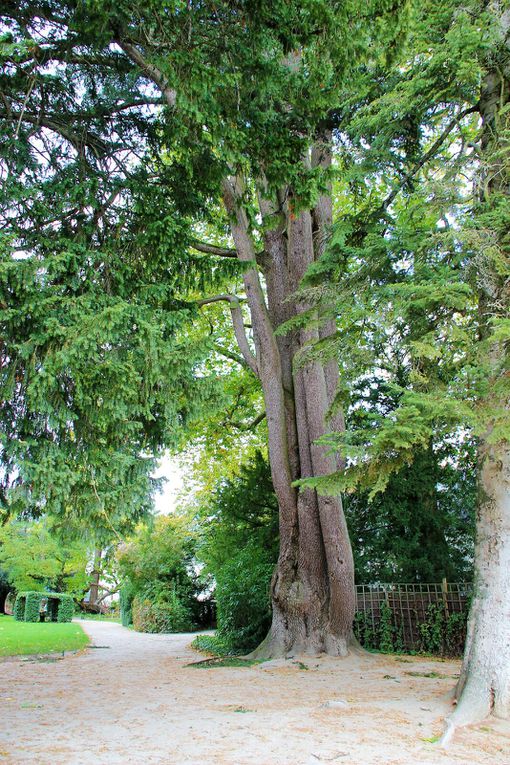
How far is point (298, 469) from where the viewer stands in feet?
32.9

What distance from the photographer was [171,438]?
7277 mm

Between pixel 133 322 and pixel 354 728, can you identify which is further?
pixel 133 322

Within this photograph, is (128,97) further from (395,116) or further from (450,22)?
(450,22)

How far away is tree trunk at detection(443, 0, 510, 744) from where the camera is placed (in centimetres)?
495

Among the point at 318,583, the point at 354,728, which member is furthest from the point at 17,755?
the point at 318,583

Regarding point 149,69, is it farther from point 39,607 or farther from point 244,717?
point 39,607

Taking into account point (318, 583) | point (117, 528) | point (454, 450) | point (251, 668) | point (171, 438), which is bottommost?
point (251, 668)

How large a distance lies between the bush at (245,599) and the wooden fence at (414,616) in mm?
1866

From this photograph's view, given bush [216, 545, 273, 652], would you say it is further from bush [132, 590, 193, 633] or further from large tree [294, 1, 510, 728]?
bush [132, 590, 193, 633]

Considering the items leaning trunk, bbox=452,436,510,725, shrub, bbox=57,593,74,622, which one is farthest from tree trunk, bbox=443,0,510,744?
shrub, bbox=57,593,74,622

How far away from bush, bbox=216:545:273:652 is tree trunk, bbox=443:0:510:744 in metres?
6.08

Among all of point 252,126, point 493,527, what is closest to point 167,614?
point 493,527

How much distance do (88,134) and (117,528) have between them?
4992 mm

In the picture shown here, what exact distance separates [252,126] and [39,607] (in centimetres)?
2425
